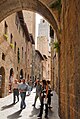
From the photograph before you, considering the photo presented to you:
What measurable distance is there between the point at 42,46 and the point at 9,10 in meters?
55.2

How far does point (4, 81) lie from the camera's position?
691 inches

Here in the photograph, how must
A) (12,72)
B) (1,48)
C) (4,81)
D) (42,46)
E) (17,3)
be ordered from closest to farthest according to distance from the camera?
1. (17,3)
2. (1,48)
3. (4,81)
4. (12,72)
5. (42,46)

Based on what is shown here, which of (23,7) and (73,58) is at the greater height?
(23,7)

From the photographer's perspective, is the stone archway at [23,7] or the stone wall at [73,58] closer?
the stone wall at [73,58]

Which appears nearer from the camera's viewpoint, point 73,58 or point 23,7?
point 73,58

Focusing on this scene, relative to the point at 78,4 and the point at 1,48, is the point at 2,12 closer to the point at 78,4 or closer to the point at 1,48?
the point at 1,48

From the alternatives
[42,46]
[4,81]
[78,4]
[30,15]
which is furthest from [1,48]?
[42,46]

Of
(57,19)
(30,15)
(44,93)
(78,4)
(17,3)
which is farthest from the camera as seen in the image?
(30,15)

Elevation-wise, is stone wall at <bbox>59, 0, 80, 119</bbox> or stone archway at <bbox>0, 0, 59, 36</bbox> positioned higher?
stone archway at <bbox>0, 0, 59, 36</bbox>

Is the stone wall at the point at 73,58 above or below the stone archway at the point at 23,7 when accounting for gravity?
below

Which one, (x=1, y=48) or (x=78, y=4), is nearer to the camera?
(x=78, y=4)

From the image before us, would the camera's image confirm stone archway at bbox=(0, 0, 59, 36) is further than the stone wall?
Yes

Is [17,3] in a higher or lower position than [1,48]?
higher

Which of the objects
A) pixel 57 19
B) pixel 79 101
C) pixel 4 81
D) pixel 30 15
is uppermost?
pixel 30 15
